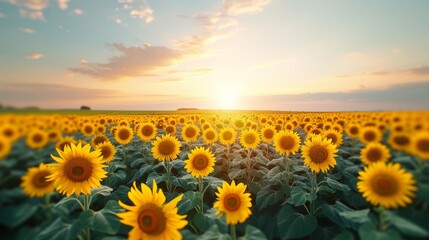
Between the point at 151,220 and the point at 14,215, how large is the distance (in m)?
1.88

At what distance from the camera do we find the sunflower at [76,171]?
373cm

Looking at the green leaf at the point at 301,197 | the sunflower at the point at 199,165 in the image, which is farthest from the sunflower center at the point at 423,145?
the sunflower at the point at 199,165

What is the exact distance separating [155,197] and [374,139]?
94.9 inches

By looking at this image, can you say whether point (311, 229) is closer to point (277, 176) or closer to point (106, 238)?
point (277, 176)

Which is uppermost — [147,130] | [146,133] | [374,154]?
[374,154]

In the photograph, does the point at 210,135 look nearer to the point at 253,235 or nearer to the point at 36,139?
the point at 253,235

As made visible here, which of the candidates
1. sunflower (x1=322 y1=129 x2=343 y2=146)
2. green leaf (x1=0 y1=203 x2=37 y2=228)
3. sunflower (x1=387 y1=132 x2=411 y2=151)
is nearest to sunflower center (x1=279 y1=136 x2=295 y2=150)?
sunflower (x1=322 y1=129 x2=343 y2=146)

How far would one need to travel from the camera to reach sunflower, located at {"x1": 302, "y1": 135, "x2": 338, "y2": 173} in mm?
5609

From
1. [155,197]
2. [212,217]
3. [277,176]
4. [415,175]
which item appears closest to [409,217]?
[415,175]

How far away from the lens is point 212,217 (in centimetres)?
468

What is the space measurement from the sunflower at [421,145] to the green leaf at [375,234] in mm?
780

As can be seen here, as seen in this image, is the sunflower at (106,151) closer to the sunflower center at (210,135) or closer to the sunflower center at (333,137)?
the sunflower center at (210,135)

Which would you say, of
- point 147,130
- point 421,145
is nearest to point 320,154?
point 421,145

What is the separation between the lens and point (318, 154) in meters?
5.68
